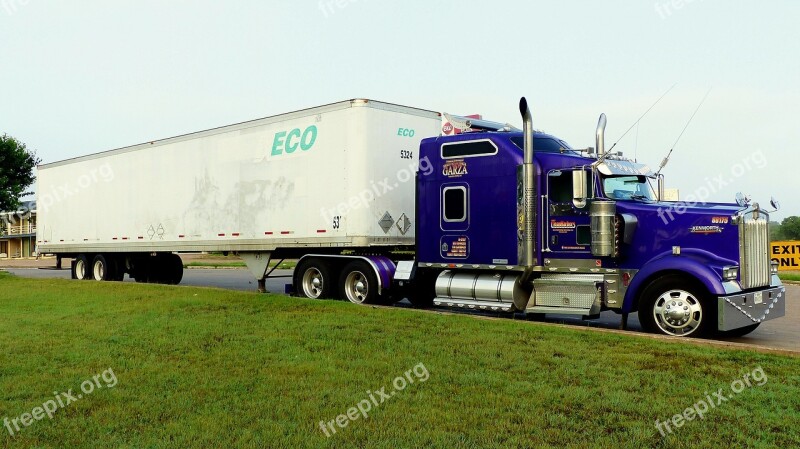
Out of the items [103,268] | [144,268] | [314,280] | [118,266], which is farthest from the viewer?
[103,268]

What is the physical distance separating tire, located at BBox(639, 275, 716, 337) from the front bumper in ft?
0.84

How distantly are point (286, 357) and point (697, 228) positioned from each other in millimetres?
6129

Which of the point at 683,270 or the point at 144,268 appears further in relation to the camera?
the point at 144,268

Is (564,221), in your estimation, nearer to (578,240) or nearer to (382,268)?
(578,240)

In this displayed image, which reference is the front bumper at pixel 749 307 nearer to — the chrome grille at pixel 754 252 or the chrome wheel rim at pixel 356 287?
the chrome grille at pixel 754 252

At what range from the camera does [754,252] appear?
10297mm

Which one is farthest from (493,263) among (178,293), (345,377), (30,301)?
(30,301)

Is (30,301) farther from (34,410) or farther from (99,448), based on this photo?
(99,448)

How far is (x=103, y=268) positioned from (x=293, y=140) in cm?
1023

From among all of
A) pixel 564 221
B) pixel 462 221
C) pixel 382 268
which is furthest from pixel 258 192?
pixel 564 221

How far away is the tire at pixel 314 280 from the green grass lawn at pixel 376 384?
3806 millimetres

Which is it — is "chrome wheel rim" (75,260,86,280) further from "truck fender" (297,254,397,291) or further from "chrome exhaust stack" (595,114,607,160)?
"chrome exhaust stack" (595,114,607,160)

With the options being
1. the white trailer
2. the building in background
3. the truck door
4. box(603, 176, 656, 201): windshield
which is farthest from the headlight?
the building in background

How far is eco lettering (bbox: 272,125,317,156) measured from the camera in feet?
49.1
